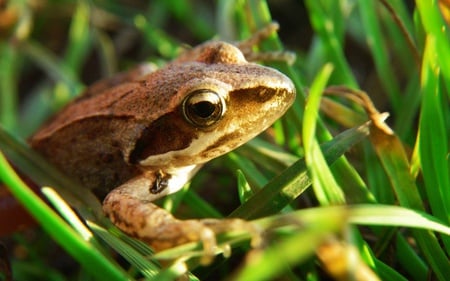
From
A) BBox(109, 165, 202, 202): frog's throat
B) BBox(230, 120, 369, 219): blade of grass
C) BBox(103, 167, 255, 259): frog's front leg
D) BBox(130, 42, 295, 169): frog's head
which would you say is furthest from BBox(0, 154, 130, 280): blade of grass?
BBox(130, 42, 295, 169): frog's head

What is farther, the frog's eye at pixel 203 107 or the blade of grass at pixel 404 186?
the frog's eye at pixel 203 107

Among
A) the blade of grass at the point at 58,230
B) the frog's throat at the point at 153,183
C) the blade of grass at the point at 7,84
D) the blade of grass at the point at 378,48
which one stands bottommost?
the blade of grass at the point at 58,230

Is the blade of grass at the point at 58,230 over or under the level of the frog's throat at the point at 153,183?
under

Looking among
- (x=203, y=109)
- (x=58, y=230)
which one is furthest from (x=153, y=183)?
(x=58, y=230)

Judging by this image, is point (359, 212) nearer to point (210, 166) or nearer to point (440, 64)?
point (440, 64)

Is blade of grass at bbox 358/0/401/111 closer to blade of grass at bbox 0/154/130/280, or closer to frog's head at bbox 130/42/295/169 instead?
frog's head at bbox 130/42/295/169

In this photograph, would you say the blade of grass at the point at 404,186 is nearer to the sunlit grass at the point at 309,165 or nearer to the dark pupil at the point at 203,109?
the sunlit grass at the point at 309,165

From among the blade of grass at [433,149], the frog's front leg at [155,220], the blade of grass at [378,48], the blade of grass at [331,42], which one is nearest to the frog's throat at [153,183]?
the frog's front leg at [155,220]
